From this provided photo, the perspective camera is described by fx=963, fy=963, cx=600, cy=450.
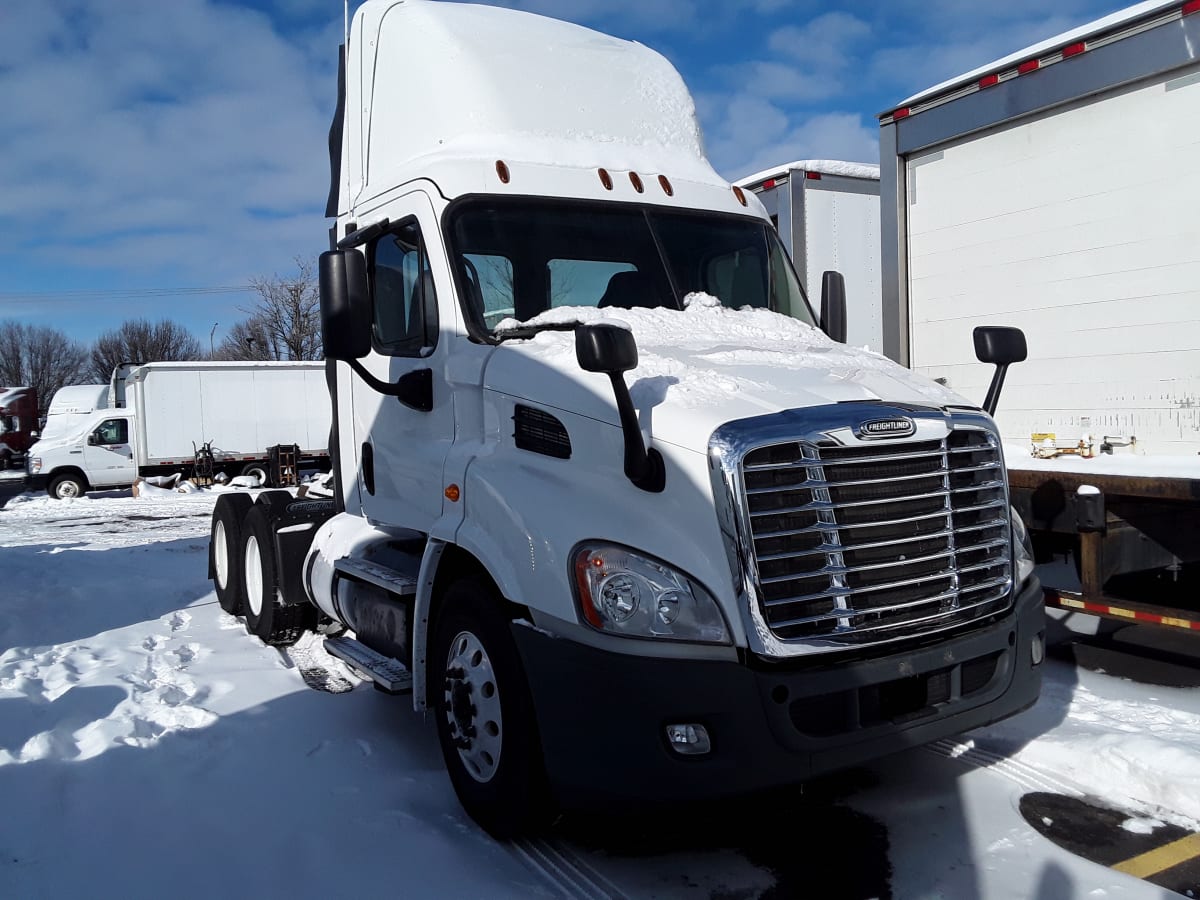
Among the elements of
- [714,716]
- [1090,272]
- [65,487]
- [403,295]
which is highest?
[1090,272]

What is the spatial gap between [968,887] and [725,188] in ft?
12.2

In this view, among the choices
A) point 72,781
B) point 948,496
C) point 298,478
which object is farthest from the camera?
point 298,478

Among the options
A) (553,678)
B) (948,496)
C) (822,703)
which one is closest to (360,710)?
(553,678)

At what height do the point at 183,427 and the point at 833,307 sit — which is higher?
the point at 833,307

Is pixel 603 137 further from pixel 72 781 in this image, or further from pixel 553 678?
pixel 72 781

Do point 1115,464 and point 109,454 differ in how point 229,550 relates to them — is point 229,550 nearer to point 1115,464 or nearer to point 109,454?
point 1115,464

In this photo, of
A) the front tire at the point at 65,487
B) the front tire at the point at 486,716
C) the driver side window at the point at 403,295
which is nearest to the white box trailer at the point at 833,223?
the driver side window at the point at 403,295

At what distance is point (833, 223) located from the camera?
8.13 m

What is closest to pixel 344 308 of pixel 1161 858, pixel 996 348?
pixel 996 348

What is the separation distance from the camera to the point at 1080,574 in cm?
539

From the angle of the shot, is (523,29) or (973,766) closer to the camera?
(973,766)

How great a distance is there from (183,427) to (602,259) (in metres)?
21.7

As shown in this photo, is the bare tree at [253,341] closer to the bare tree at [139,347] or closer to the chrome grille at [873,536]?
the bare tree at [139,347]

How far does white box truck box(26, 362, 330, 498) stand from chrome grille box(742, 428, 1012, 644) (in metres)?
23.1
